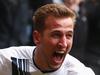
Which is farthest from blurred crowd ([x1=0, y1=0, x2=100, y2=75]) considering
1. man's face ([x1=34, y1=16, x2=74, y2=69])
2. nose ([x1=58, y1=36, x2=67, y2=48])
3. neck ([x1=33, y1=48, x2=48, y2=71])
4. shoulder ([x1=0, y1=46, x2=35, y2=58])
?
nose ([x1=58, y1=36, x2=67, y2=48])

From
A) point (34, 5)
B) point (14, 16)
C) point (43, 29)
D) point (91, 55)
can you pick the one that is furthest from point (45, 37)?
point (91, 55)

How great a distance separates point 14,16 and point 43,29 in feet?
11.7

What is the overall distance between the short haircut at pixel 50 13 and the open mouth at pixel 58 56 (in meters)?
0.24

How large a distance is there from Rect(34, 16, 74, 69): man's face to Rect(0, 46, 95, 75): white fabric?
6cm

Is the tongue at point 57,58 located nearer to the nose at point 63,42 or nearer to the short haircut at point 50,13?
the nose at point 63,42

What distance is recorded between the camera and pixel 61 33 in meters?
3.74

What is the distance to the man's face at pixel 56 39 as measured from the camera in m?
3.74

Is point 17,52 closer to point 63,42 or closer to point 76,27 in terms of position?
point 63,42

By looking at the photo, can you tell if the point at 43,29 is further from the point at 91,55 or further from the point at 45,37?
the point at 91,55

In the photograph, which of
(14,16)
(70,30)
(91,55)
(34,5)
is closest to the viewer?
(70,30)

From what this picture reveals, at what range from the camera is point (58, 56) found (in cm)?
378

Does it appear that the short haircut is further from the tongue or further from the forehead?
the tongue

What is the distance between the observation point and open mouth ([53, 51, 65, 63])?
377cm

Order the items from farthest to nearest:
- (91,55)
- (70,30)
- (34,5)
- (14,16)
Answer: (91,55) < (14,16) < (34,5) < (70,30)
